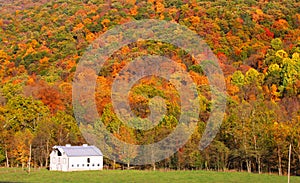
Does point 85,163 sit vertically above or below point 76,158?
below

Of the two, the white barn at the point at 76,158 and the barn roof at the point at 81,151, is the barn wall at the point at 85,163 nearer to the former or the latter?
the white barn at the point at 76,158

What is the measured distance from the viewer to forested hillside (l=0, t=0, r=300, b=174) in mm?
53281

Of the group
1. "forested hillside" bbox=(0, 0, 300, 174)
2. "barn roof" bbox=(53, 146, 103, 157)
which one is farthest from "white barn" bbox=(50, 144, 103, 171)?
"forested hillside" bbox=(0, 0, 300, 174)

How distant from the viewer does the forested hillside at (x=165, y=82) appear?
2098 inches

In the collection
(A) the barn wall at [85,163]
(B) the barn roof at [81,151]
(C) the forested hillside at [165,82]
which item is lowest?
(A) the barn wall at [85,163]

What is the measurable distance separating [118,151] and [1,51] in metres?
52.8

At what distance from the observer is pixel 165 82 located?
76625 mm

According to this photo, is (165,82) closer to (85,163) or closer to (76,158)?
(85,163)

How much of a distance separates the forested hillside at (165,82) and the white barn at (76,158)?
10.8 ft

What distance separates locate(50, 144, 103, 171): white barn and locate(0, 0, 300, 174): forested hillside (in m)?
3.30

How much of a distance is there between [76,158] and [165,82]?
2843 cm

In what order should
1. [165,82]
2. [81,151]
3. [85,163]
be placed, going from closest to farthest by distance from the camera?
[85,163]
[81,151]
[165,82]

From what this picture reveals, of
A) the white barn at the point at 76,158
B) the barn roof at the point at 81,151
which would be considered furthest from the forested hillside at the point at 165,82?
the barn roof at the point at 81,151

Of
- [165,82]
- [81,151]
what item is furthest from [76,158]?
[165,82]
